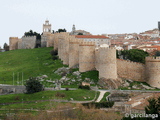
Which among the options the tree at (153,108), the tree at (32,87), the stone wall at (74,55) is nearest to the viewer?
the tree at (153,108)

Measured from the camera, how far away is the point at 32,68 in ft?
260

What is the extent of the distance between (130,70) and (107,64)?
17.4ft

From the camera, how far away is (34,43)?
10994cm

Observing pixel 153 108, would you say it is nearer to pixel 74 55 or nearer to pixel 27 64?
pixel 74 55

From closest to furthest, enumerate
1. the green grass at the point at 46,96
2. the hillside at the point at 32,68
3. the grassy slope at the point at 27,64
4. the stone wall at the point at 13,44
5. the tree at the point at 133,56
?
the green grass at the point at 46,96 → the hillside at the point at 32,68 → the grassy slope at the point at 27,64 → the tree at the point at 133,56 → the stone wall at the point at 13,44

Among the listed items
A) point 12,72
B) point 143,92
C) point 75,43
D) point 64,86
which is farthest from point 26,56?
point 143,92

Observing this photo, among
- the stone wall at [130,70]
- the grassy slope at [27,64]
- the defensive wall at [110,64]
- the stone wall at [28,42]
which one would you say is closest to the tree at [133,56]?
the stone wall at [130,70]

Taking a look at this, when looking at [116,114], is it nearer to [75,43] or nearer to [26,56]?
[75,43]

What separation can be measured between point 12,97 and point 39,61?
29696mm

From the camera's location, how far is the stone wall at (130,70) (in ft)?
211

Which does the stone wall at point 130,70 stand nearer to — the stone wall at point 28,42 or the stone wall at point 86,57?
the stone wall at point 86,57

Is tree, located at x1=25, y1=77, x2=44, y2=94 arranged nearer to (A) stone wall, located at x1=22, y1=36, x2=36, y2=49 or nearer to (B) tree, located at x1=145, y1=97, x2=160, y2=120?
(B) tree, located at x1=145, y1=97, x2=160, y2=120

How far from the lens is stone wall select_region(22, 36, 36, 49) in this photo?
110 m

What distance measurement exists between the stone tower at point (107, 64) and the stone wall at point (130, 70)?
2.78m
